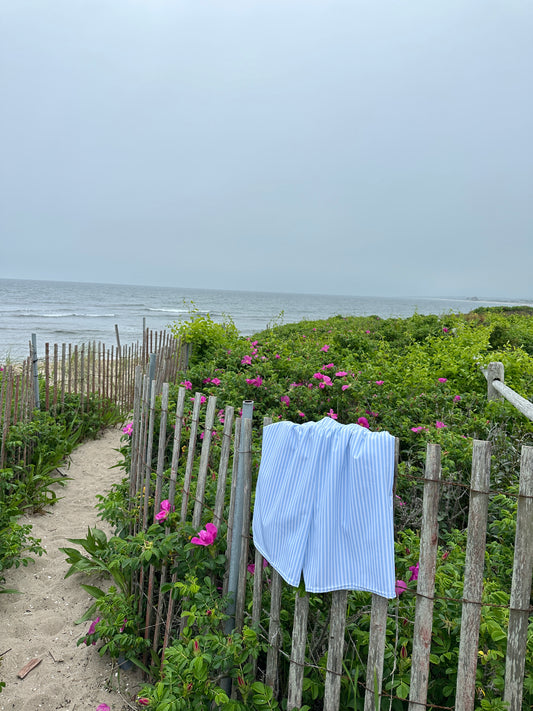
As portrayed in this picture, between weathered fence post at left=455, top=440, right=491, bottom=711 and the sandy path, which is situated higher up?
weathered fence post at left=455, top=440, right=491, bottom=711

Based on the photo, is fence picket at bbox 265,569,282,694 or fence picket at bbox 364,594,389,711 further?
Answer: fence picket at bbox 265,569,282,694

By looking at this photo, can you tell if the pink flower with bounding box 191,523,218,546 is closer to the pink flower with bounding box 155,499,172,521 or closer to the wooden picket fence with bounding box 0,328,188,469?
the pink flower with bounding box 155,499,172,521

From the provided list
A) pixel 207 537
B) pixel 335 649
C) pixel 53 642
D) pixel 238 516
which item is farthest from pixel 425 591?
pixel 53 642

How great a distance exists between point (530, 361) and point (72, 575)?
231 inches

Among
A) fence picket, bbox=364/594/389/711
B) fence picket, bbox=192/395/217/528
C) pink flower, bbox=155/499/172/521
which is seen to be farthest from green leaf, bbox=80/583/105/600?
fence picket, bbox=364/594/389/711

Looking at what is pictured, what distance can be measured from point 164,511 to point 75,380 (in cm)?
448

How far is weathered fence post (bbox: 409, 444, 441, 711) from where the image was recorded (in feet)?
5.16

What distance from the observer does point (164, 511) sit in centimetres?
256

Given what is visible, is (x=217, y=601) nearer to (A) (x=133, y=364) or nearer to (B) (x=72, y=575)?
(B) (x=72, y=575)

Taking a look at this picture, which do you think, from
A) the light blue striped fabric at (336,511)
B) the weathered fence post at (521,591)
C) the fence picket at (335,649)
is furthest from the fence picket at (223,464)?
the weathered fence post at (521,591)

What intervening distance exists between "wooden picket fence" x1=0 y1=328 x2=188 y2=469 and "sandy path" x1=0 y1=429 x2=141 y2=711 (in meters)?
1.14

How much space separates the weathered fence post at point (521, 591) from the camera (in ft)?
4.87

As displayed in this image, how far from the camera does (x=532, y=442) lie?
4023 millimetres

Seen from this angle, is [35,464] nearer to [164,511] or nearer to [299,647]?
[164,511]
